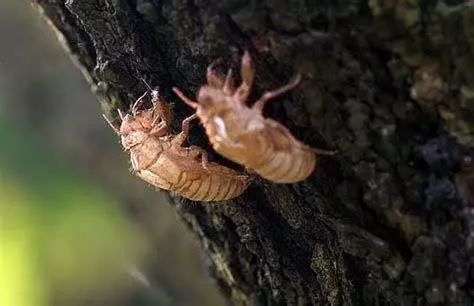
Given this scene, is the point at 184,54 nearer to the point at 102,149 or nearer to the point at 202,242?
the point at 202,242

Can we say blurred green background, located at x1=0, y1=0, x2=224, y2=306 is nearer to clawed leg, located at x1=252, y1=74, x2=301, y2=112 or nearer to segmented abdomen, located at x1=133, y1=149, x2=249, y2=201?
segmented abdomen, located at x1=133, y1=149, x2=249, y2=201

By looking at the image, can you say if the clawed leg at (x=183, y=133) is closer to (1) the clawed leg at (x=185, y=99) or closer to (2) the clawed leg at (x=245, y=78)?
(1) the clawed leg at (x=185, y=99)

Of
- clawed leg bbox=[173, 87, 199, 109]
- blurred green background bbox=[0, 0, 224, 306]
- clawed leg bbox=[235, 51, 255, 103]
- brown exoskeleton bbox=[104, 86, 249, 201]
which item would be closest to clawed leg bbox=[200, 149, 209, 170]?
brown exoskeleton bbox=[104, 86, 249, 201]

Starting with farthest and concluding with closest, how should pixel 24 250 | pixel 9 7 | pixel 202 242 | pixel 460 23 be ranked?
pixel 9 7 < pixel 24 250 < pixel 202 242 < pixel 460 23

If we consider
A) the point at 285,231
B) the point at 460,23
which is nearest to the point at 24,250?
the point at 285,231

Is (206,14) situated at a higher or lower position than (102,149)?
higher

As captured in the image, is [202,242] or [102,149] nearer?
[202,242]

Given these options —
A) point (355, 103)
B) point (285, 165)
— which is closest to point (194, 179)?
point (285, 165)
